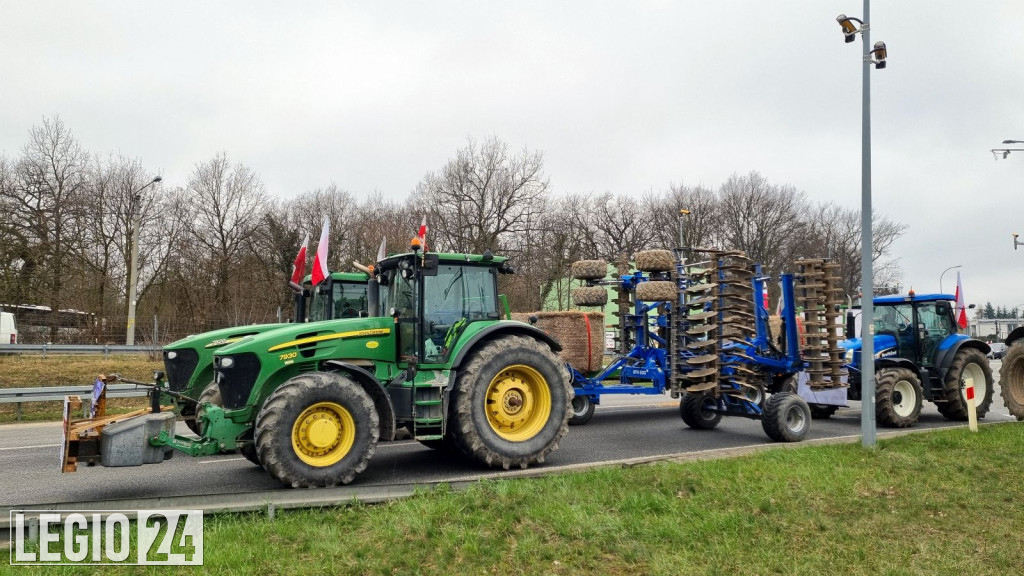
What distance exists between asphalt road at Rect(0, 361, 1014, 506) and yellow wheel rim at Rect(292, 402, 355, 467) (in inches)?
22.7

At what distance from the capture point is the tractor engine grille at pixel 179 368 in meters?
8.62

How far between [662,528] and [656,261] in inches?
247

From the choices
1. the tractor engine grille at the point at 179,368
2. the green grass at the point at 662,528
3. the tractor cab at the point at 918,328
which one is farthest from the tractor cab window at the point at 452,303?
→ the tractor cab at the point at 918,328

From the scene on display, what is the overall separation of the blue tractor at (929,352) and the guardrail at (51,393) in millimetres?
14031

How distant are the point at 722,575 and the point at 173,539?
399 cm

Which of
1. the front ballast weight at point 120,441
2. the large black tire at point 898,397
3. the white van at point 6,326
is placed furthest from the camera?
the white van at point 6,326

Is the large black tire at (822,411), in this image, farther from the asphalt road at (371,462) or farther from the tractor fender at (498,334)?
the tractor fender at (498,334)

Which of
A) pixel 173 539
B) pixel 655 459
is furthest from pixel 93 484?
pixel 655 459

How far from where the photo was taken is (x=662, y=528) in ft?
18.7

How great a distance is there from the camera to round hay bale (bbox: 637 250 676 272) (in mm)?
11422

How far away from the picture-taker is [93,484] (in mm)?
A: 7641

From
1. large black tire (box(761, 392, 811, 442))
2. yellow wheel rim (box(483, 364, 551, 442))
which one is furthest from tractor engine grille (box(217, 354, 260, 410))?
large black tire (box(761, 392, 811, 442))

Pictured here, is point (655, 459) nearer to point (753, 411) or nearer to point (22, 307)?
point (753, 411)

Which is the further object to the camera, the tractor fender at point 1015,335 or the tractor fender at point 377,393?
the tractor fender at point 1015,335
